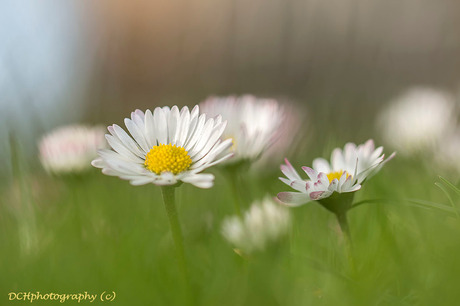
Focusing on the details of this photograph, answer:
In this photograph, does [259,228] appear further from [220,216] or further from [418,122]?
[418,122]

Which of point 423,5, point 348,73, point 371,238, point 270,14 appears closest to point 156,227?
point 371,238

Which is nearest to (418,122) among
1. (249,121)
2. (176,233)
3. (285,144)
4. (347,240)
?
(285,144)

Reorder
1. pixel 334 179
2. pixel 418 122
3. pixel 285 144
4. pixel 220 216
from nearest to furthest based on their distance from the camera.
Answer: pixel 334 179, pixel 220 216, pixel 285 144, pixel 418 122

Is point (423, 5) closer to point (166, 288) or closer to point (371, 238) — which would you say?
point (371, 238)

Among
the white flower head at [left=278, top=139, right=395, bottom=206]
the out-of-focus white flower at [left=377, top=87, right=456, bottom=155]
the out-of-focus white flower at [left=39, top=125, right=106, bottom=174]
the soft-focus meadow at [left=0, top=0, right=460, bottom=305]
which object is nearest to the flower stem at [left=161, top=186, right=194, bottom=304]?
the soft-focus meadow at [left=0, top=0, right=460, bottom=305]

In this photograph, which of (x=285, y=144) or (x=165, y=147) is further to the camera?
(x=285, y=144)

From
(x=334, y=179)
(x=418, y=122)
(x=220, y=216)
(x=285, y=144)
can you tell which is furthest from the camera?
(x=418, y=122)

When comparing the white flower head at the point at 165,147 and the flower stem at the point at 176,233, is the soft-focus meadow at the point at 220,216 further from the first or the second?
the white flower head at the point at 165,147
